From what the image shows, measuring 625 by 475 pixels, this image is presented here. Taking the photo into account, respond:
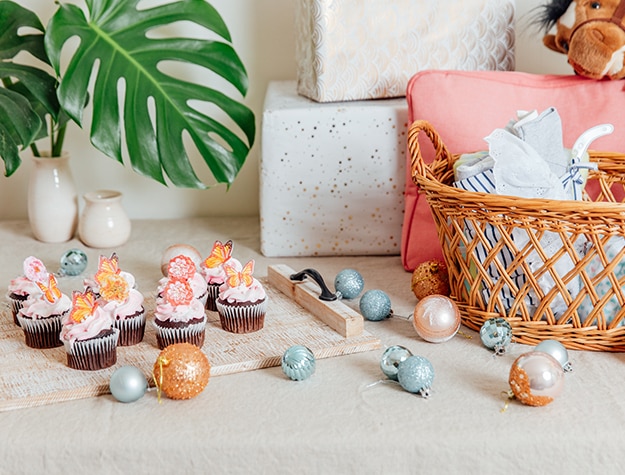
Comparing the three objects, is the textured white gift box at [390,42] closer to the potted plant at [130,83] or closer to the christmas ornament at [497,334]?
the potted plant at [130,83]

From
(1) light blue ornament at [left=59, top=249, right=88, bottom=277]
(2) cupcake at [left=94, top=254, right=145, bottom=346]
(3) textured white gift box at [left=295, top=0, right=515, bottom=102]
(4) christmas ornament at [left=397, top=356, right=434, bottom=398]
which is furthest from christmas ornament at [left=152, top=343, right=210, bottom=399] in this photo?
(3) textured white gift box at [left=295, top=0, right=515, bottom=102]

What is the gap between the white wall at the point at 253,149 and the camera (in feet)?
5.29

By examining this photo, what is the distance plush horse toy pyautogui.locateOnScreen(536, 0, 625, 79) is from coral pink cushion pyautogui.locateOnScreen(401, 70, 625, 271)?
1.4 inches

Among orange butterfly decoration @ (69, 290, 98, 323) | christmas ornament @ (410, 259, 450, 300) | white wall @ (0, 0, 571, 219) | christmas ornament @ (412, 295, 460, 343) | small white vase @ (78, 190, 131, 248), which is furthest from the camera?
white wall @ (0, 0, 571, 219)

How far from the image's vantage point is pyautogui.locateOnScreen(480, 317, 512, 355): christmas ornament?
996 millimetres

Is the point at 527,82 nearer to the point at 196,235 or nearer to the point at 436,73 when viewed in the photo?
the point at 436,73

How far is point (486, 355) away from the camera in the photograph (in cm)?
101

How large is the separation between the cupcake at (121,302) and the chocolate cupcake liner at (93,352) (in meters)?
0.04

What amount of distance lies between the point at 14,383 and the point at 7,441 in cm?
11

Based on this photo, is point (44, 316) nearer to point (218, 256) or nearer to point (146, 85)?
point (218, 256)

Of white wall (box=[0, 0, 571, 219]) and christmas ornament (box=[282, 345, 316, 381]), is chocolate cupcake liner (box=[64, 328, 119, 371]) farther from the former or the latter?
white wall (box=[0, 0, 571, 219])

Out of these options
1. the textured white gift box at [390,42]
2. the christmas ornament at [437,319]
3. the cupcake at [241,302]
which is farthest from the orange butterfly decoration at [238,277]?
the textured white gift box at [390,42]

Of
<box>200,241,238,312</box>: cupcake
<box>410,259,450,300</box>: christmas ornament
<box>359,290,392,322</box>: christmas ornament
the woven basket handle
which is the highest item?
the woven basket handle

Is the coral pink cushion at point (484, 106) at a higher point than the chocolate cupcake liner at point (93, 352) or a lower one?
higher
